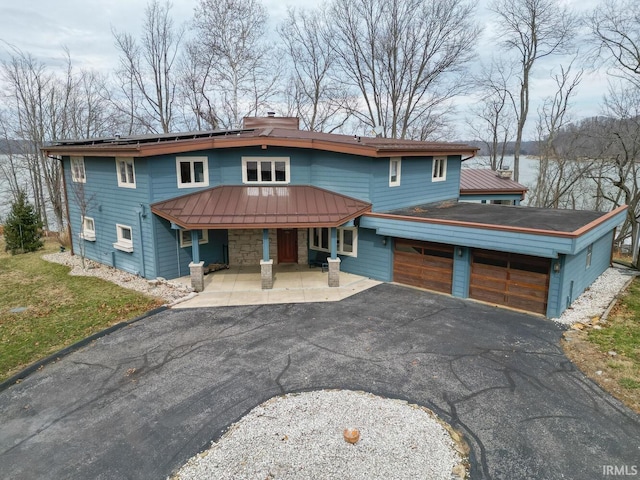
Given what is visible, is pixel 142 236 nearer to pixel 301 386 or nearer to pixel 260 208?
pixel 260 208

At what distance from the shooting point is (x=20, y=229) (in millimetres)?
20625

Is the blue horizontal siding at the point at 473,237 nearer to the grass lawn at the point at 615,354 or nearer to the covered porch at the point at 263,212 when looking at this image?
the covered porch at the point at 263,212

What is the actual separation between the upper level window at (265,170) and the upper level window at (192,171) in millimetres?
1494

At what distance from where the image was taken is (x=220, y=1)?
28.1 m

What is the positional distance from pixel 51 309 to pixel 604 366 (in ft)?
48.8

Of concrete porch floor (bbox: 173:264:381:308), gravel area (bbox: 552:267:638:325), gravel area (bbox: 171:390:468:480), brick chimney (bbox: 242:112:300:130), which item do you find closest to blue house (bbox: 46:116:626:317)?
gravel area (bbox: 552:267:638:325)

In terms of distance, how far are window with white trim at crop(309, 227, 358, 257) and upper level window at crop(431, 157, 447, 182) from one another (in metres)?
4.96

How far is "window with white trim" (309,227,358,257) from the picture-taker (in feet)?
50.7

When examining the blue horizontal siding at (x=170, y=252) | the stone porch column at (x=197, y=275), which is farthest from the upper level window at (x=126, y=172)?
the stone porch column at (x=197, y=275)

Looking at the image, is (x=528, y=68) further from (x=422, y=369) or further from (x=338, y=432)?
(x=338, y=432)

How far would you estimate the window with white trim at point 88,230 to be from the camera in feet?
56.0

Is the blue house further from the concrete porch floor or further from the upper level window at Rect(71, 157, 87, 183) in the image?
the concrete porch floor

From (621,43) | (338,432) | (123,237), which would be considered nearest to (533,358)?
(338,432)

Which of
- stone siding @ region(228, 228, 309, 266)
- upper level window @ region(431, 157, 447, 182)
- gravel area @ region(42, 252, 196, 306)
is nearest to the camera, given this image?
gravel area @ region(42, 252, 196, 306)
